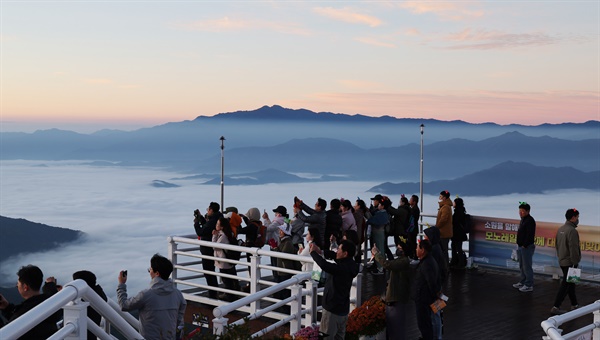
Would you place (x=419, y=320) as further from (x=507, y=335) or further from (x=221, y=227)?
(x=221, y=227)

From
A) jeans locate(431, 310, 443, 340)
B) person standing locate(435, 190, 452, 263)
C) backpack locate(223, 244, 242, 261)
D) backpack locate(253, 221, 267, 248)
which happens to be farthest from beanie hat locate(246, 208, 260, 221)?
person standing locate(435, 190, 452, 263)

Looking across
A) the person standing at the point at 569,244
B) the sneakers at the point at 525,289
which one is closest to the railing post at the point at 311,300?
the person standing at the point at 569,244

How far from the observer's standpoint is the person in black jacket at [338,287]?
9.95 metres

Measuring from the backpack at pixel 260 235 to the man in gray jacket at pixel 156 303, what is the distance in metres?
6.54

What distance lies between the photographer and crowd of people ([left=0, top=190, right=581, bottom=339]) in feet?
25.7

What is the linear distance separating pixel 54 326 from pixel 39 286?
0.39 meters

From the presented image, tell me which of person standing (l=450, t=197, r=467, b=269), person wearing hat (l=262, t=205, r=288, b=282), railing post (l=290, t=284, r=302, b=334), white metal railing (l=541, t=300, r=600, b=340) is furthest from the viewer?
person standing (l=450, t=197, r=467, b=269)

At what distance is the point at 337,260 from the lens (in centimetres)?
1002

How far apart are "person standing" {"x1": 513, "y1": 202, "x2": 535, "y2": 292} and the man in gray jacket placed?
9.76m

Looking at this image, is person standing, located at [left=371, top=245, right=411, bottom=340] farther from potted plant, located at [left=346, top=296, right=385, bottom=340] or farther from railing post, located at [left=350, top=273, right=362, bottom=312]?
railing post, located at [left=350, top=273, right=362, bottom=312]

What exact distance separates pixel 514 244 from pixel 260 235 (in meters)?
7.54

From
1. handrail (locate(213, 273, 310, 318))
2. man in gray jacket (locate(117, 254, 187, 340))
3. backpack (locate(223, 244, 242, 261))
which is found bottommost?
backpack (locate(223, 244, 242, 261))

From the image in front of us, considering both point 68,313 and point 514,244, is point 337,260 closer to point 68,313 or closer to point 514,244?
point 68,313

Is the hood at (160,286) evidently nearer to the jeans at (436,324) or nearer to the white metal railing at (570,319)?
the white metal railing at (570,319)
